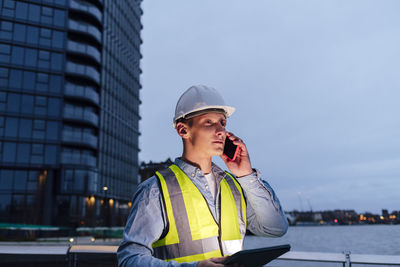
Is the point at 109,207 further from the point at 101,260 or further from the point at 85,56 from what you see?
the point at 101,260

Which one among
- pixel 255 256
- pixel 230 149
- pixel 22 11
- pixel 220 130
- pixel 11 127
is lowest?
pixel 255 256

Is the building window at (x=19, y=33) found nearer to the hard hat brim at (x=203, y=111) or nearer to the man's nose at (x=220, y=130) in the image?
the hard hat brim at (x=203, y=111)

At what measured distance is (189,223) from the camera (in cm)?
231

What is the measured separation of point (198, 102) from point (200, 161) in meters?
0.43

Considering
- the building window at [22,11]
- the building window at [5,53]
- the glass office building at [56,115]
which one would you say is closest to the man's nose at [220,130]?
the glass office building at [56,115]

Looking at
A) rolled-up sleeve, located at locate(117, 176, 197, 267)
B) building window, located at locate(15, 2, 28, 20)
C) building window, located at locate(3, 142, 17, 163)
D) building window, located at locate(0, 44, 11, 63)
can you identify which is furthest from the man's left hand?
building window, located at locate(15, 2, 28, 20)

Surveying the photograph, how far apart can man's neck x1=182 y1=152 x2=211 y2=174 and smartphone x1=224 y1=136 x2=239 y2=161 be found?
145 mm

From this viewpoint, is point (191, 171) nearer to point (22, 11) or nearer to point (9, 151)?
point (9, 151)

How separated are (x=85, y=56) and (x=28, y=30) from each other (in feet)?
23.8

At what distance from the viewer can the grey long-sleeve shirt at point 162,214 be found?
2.10 meters

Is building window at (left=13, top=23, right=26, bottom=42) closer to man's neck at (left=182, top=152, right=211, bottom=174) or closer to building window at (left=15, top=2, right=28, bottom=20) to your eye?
building window at (left=15, top=2, right=28, bottom=20)

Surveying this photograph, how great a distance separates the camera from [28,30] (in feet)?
145

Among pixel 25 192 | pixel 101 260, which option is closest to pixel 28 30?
pixel 25 192

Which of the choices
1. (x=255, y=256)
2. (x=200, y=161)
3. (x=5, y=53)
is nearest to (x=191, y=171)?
(x=200, y=161)
